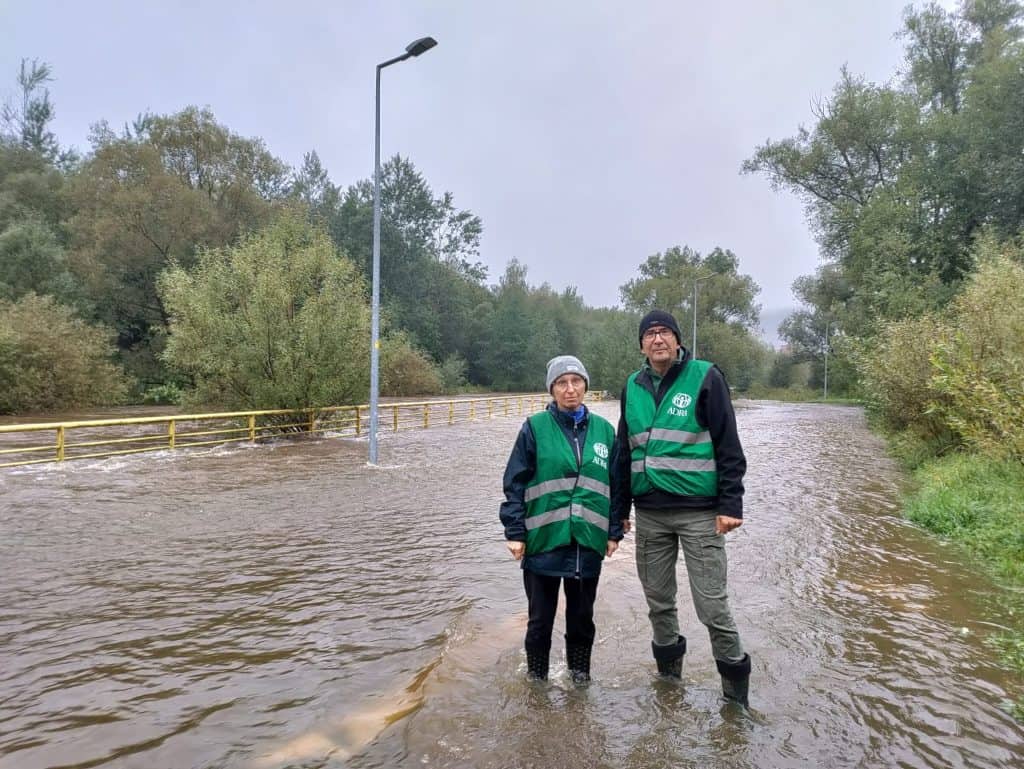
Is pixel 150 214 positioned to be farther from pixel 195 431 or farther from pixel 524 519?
pixel 524 519

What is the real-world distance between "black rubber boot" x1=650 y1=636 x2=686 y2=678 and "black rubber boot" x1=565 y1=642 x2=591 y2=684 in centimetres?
41

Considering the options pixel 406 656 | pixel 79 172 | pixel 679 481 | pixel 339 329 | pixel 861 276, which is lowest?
pixel 406 656

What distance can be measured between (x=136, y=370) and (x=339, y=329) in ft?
81.3

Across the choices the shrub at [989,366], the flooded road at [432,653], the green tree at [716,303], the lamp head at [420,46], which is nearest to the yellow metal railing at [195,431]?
the flooded road at [432,653]

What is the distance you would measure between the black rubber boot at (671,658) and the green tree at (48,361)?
28.9 m

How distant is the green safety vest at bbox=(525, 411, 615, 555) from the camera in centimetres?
327

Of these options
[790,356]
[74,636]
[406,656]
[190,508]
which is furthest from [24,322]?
[790,356]

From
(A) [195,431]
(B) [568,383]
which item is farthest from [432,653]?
(A) [195,431]

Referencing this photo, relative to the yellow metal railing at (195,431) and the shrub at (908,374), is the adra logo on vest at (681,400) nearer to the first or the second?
the shrub at (908,374)

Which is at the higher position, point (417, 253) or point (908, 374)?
point (417, 253)

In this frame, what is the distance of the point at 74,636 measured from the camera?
173 inches

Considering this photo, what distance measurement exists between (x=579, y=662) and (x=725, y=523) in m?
1.22

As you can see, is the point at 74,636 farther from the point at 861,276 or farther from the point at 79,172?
the point at 79,172

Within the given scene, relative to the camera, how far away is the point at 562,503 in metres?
3.29
